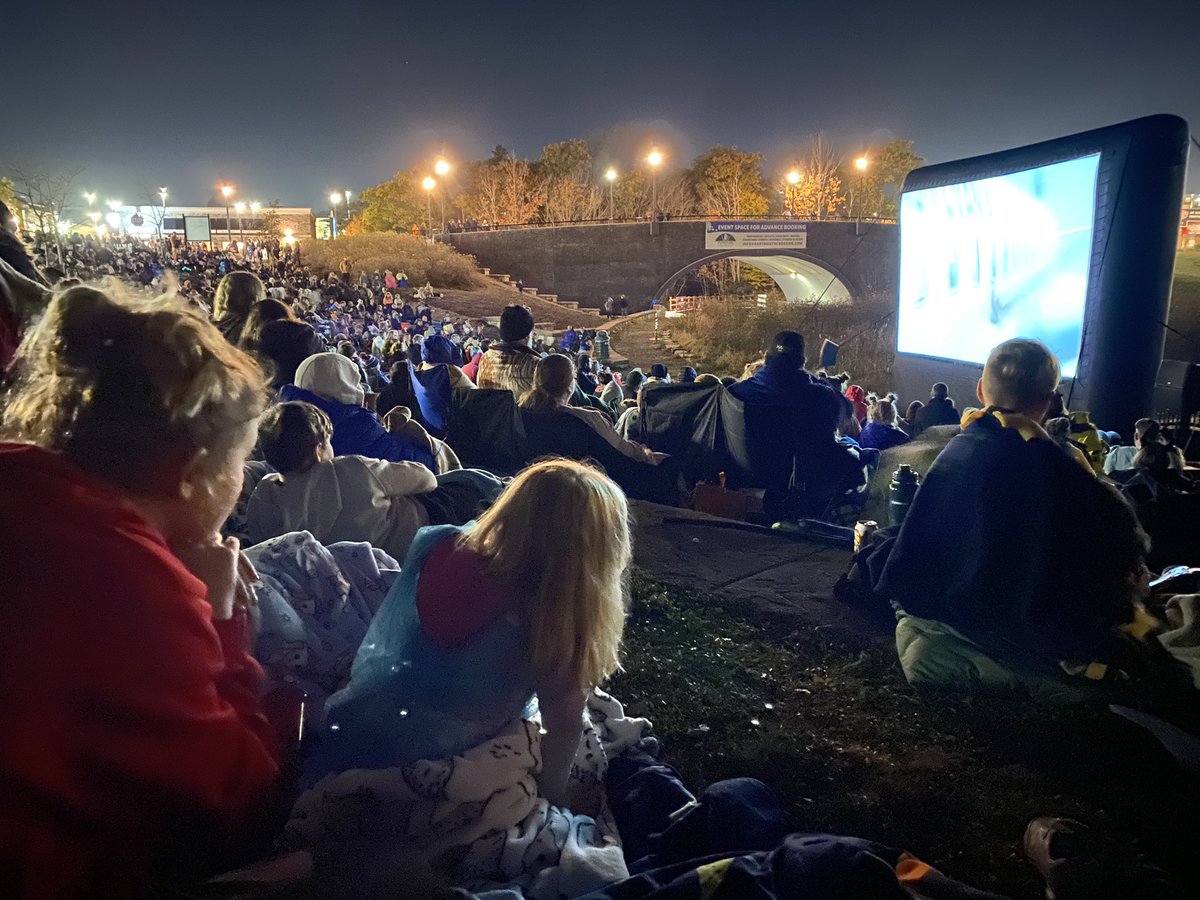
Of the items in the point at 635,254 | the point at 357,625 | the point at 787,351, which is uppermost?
the point at 635,254

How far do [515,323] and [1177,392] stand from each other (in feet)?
28.8

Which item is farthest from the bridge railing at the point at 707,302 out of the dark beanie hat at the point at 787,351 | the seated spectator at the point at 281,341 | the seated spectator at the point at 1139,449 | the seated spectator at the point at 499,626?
the seated spectator at the point at 499,626

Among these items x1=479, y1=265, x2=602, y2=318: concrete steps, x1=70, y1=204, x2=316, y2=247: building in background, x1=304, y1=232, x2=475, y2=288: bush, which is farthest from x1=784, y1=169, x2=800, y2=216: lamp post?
x1=70, y1=204, x2=316, y2=247: building in background

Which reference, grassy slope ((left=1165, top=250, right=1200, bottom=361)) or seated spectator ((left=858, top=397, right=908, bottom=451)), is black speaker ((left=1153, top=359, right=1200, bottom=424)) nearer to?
seated spectator ((left=858, top=397, right=908, bottom=451))

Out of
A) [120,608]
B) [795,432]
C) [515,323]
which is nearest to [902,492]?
[795,432]

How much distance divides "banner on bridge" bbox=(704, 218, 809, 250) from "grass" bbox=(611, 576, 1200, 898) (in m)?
39.4

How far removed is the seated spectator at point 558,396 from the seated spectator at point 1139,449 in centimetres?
341

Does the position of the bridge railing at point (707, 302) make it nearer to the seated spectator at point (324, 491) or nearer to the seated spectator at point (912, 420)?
the seated spectator at point (912, 420)

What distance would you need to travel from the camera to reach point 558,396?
5555mm

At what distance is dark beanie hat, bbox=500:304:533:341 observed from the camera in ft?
19.2

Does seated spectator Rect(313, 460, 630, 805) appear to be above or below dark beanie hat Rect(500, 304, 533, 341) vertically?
below

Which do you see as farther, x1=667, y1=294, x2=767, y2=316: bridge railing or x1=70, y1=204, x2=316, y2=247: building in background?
x1=70, y1=204, x2=316, y2=247: building in background

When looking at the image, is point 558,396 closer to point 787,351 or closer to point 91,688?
point 787,351

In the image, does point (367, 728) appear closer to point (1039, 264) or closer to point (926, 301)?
point (1039, 264)
